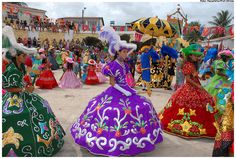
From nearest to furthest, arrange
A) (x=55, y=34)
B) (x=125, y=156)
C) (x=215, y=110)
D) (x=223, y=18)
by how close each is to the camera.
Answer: (x=125, y=156) < (x=215, y=110) < (x=55, y=34) < (x=223, y=18)

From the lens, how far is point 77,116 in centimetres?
678

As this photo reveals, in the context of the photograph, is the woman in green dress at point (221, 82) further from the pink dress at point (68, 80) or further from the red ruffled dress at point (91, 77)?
the red ruffled dress at point (91, 77)

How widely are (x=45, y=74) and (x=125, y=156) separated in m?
7.18

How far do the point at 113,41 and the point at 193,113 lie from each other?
205 cm

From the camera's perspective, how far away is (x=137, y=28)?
9.05 metres

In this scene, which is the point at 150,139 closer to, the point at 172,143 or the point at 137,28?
the point at 172,143

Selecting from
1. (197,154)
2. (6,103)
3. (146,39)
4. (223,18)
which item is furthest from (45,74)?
(223,18)

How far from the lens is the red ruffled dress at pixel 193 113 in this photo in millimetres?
5051

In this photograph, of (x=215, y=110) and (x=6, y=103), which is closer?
(x=6, y=103)

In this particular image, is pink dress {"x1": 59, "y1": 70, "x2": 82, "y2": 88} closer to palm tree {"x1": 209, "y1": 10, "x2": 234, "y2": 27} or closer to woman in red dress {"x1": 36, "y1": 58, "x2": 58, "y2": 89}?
woman in red dress {"x1": 36, "y1": 58, "x2": 58, "y2": 89}

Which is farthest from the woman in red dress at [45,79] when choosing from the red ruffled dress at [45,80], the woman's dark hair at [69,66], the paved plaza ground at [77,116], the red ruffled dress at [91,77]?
the red ruffled dress at [91,77]

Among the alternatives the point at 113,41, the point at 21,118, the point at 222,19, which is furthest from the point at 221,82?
the point at 222,19

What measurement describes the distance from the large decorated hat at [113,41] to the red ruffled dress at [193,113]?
1327 millimetres

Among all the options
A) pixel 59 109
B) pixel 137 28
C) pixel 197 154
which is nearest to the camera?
pixel 197 154
